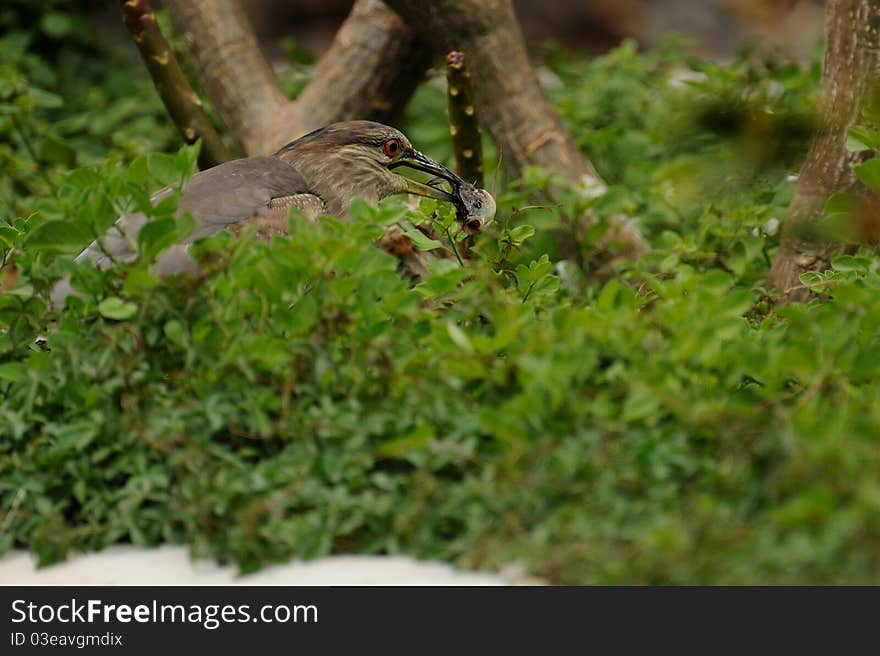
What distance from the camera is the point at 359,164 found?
Answer: 14.4 ft

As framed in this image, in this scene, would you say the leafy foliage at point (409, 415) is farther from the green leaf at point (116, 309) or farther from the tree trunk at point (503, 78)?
the tree trunk at point (503, 78)

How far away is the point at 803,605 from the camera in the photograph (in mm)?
2385

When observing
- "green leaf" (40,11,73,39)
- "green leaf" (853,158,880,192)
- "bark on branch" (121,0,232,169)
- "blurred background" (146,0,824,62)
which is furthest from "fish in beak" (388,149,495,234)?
"blurred background" (146,0,824,62)

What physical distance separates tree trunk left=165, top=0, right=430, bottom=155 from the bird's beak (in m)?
1.19

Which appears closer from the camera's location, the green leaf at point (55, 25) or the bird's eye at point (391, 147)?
the bird's eye at point (391, 147)

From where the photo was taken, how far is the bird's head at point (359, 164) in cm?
431

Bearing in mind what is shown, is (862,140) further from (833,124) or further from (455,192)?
(455,192)

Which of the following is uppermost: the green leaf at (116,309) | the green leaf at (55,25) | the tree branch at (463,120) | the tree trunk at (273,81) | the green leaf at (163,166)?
the green leaf at (55,25)

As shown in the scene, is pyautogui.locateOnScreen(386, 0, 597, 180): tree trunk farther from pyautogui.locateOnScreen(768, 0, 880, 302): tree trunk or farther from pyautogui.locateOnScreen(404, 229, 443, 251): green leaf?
pyautogui.locateOnScreen(404, 229, 443, 251): green leaf

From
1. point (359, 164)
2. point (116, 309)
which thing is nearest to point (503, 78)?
point (359, 164)

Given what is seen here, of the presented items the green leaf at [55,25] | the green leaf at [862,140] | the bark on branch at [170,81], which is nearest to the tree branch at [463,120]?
the bark on branch at [170,81]

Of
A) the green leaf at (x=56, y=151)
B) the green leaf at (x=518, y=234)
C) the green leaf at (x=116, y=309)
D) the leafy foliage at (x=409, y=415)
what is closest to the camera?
the leafy foliage at (x=409, y=415)

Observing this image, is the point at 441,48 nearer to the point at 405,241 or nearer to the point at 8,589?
the point at 405,241

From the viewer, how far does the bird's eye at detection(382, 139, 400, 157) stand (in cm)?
444
